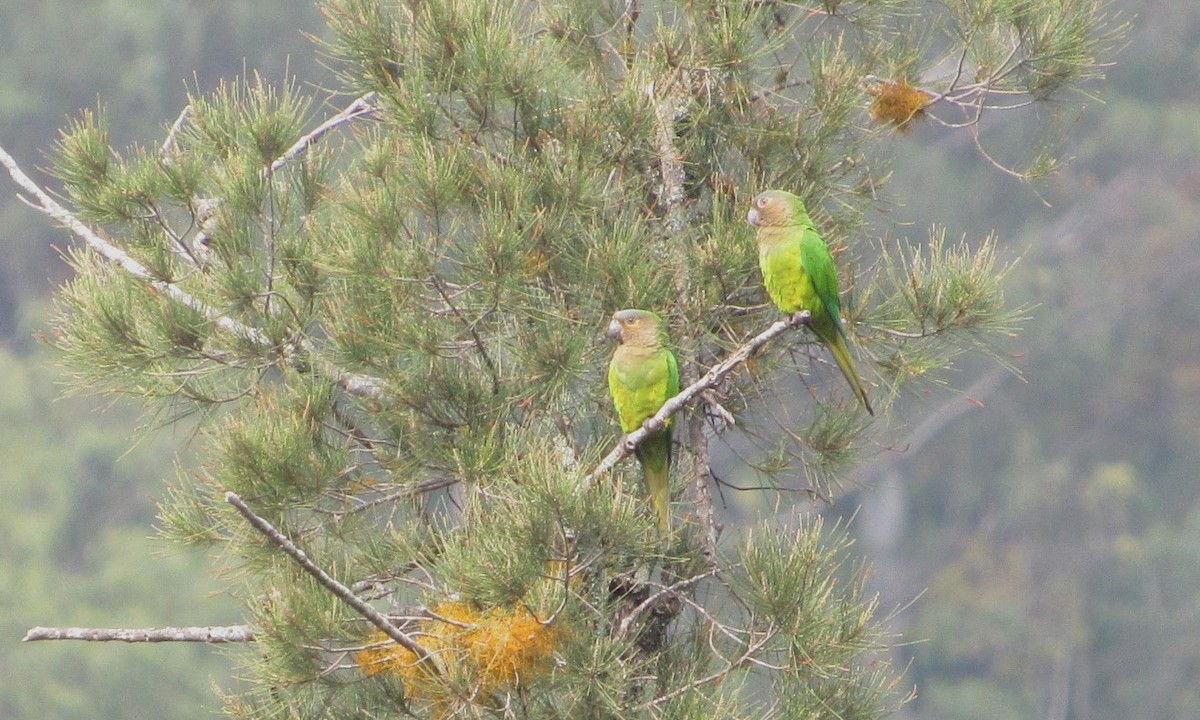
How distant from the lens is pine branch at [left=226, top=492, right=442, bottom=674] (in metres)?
2.94

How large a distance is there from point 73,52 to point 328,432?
605 inches

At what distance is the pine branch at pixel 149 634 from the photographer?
337 centimetres

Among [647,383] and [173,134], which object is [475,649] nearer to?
[647,383]

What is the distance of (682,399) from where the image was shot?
346cm

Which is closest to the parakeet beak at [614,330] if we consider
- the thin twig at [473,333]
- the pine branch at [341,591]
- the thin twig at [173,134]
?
the thin twig at [473,333]

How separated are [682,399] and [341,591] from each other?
0.87m

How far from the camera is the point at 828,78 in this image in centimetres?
400

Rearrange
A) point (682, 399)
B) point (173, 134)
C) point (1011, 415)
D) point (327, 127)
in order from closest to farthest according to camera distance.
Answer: point (682, 399) → point (173, 134) → point (327, 127) → point (1011, 415)

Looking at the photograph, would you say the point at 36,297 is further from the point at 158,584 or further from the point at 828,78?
the point at 828,78

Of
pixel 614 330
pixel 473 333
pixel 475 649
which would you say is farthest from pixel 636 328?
pixel 475 649

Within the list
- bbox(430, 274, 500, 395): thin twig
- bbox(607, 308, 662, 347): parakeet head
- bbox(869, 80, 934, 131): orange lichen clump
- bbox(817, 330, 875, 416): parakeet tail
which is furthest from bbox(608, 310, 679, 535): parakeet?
bbox(869, 80, 934, 131): orange lichen clump

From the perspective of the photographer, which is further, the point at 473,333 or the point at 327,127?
the point at 327,127

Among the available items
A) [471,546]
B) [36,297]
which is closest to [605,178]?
[471,546]

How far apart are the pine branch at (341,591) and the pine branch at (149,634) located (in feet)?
1.25
